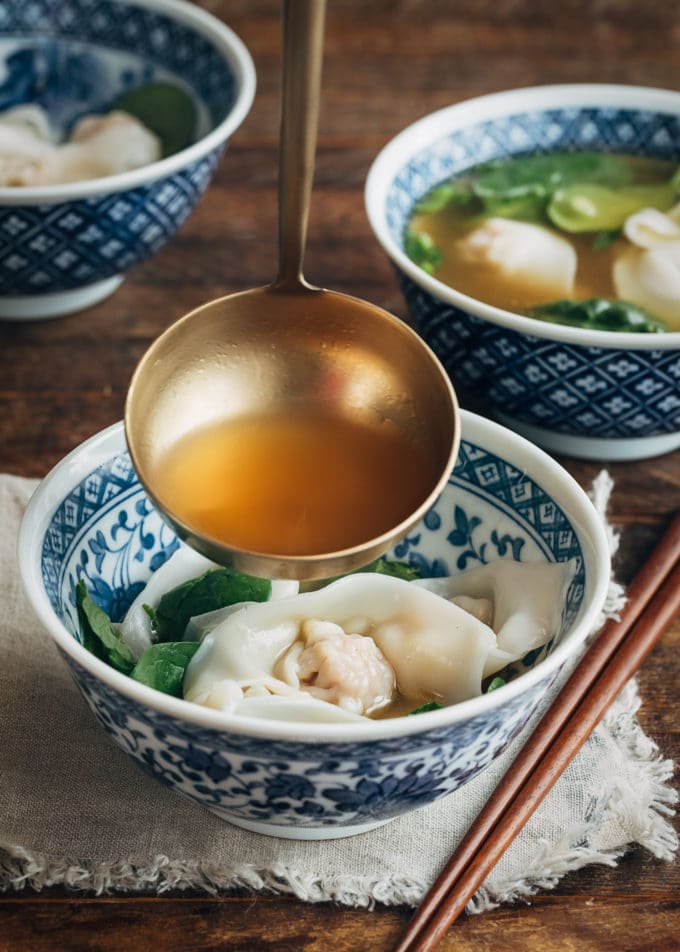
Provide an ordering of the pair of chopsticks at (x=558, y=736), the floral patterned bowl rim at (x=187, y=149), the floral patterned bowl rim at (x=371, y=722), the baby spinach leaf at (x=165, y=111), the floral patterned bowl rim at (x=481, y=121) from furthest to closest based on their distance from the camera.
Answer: the baby spinach leaf at (x=165, y=111), the floral patterned bowl rim at (x=187, y=149), the floral patterned bowl rim at (x=481, y=121), the pair of chopsticks at (x=558, y=736), the floral patterned bowl rim at (x=371, y=722)

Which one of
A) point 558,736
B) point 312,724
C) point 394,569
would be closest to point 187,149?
point 394,569

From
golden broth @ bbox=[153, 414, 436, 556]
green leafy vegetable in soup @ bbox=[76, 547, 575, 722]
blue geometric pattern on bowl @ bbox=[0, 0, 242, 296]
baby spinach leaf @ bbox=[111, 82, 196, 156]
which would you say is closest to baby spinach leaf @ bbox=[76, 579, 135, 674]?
green leafy vegetable in soup @ bbox=[76, 547, 575, 722]

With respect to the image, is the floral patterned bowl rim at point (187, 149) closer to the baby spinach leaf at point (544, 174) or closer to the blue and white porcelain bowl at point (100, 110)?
the blue and white porcelain bowl at point (100, 110)

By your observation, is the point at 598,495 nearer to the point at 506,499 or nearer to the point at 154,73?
the point at 506,499

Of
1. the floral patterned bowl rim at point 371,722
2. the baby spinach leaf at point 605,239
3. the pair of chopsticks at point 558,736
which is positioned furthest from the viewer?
the baby spinach leaf at point 605,239

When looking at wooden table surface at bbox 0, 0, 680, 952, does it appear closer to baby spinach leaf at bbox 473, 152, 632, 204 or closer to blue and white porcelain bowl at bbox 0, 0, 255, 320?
blue and white porcelain bowl at bbox 0, 0, 255, 320

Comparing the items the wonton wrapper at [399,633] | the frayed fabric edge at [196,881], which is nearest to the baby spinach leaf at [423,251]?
the wonton wrapper at [399,633]

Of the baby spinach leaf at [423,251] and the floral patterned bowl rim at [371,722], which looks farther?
the baby spinach leaf at [423,251]
